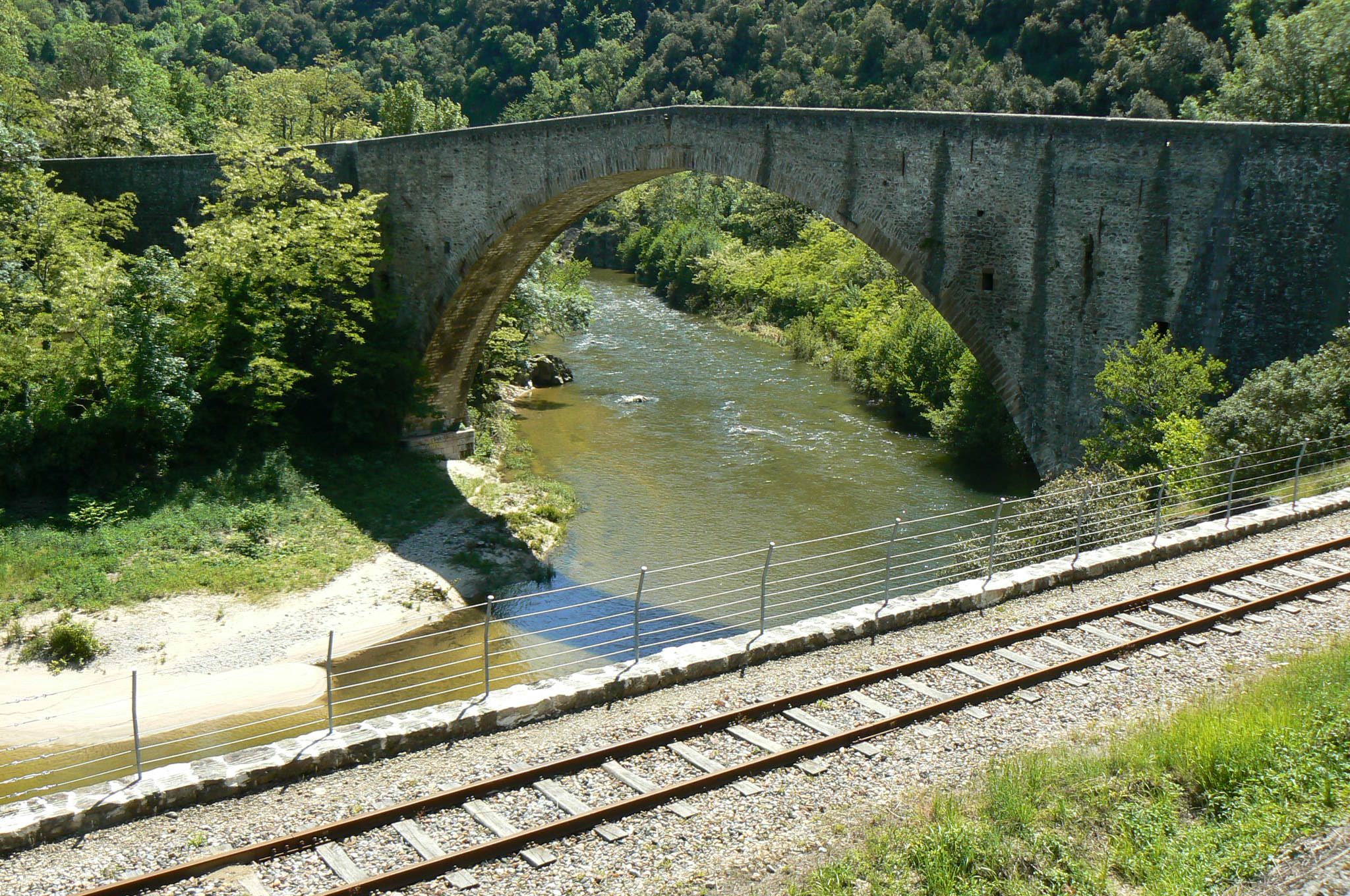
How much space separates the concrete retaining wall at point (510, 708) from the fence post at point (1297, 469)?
34.1 inches

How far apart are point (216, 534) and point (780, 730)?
39.4 ft

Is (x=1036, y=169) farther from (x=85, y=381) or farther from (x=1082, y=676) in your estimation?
(x=85, y=381)

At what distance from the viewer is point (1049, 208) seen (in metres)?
14.5

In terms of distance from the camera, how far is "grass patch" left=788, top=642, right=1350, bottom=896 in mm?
6004

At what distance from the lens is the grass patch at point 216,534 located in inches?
601

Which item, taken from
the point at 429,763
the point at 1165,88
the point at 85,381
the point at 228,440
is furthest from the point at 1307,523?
the point at 1165,88

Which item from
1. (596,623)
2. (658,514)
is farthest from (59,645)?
(658,514)

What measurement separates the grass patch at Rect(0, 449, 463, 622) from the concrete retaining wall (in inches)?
316

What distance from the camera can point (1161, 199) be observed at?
45.1ft

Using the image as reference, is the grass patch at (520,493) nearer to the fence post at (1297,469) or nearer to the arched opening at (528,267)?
the arched opening at (528,267)

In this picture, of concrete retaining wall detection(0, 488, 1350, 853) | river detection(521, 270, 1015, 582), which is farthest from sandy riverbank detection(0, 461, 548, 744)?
concrete retaining wall detection(0, 488, 1350, 853)

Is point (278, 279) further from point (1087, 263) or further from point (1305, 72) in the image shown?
point (1305, 72)

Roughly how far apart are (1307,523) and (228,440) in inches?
645

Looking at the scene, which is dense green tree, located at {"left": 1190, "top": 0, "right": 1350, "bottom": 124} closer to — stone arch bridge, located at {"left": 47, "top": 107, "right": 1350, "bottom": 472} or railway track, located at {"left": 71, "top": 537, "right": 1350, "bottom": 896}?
stone arch bridge, located at {"left": 47, "top": 107, "right": 1350, "bottom": 472}
